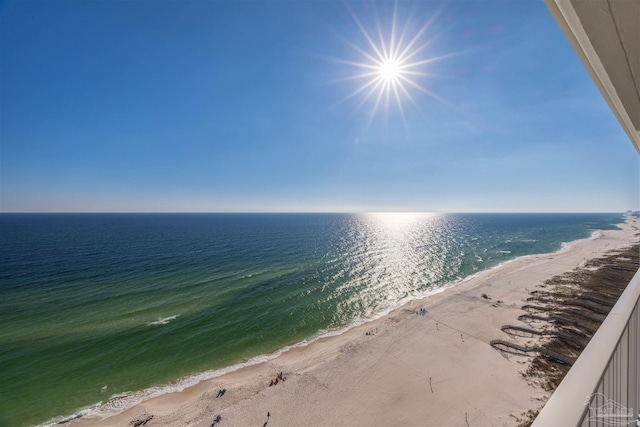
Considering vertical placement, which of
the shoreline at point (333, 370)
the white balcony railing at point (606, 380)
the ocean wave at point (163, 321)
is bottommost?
the shoreline at point (333, 370)

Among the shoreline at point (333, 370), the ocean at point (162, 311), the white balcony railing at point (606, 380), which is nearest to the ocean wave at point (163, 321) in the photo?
the ocean at point (162, 311)

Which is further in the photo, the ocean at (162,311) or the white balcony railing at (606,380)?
the ocean at (162,311)

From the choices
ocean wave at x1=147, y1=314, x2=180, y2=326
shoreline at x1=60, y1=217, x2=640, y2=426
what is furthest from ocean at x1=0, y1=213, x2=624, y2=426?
shoreline at x1=60, y1=217, x2=640, y2=426

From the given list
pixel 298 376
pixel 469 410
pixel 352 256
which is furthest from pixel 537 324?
pixel 352 256

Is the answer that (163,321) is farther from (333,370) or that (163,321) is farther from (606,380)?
(606,380)

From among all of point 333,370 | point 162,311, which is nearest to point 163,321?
point 162,311

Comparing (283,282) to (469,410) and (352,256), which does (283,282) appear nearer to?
(352,256)

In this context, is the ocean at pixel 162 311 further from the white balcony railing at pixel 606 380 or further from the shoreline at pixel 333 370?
the white balcony railing at pixel 606 380

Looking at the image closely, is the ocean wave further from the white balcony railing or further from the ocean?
the white balcony railing
